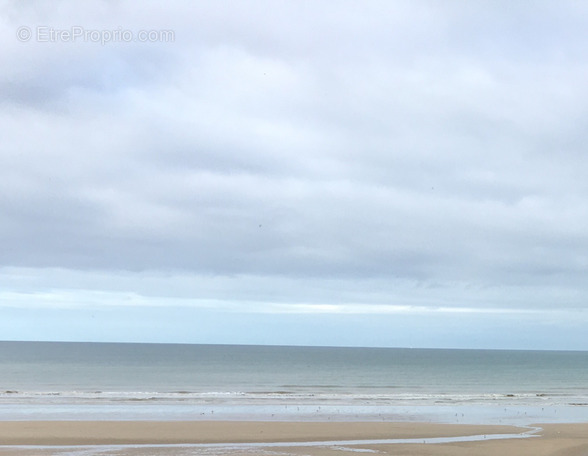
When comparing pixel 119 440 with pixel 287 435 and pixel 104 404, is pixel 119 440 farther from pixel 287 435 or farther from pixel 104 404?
pixel 104 404

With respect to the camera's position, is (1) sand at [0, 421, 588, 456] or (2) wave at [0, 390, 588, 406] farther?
(2) wave at [0, 390, 588, 406]

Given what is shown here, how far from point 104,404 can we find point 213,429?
45.5 feet

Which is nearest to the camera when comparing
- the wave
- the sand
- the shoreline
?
the sand

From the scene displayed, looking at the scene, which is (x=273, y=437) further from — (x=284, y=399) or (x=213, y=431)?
(x=284, y=399)

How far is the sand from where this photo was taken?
2019 centimetres

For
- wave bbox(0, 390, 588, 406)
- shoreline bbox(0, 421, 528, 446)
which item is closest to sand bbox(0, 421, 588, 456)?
shoreline bbox(0, 421, 528, 446)

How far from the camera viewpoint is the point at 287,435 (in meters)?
Result: 23.8

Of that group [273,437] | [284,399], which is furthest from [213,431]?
[284,399]

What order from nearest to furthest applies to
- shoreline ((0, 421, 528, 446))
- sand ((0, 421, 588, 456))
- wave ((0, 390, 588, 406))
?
sand ((0, 421, 588, 456)), shoreline ((0, 421, 528, 446)), wave ((0, 390, 588, 406))

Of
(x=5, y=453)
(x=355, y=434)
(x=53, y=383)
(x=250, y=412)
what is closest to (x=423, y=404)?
(x=250, y=412)

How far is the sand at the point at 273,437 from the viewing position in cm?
2019

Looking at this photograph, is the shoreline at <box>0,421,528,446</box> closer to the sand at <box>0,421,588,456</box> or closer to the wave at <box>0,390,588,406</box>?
the sand at <box>0,421,588,456</box>

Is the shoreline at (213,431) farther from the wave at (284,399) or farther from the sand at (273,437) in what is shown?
the wave at (284,399)

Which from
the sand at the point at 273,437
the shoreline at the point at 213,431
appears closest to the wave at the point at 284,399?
the shoreline at the point at 213,431
